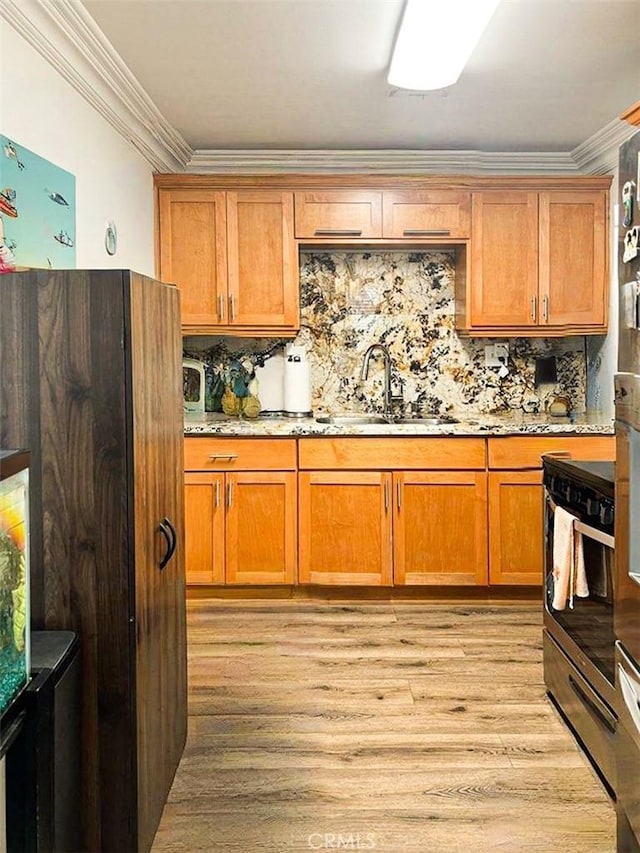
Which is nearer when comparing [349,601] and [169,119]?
[169,119]

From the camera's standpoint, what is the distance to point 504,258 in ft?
15.7

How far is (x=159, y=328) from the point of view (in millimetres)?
2408

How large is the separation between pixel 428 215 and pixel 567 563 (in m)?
2.61

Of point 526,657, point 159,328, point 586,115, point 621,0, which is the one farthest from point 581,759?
point 586,115

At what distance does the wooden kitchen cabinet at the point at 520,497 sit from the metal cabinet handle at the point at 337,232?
1434 millimetres

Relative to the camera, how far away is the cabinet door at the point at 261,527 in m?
4.54

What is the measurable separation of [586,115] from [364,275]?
1.56 m

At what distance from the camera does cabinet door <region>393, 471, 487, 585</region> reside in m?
4.51

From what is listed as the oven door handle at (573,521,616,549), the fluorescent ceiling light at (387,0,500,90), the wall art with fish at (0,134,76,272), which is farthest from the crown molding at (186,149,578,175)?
the oven door handle at (573,521,616,549)

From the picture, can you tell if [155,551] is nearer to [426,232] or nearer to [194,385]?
[194,385]

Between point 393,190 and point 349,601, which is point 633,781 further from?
point 393,190

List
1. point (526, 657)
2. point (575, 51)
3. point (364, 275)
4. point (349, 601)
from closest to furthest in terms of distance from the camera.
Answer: point (575, 51), point (526, 657), point (349, 601), point (364, 275)

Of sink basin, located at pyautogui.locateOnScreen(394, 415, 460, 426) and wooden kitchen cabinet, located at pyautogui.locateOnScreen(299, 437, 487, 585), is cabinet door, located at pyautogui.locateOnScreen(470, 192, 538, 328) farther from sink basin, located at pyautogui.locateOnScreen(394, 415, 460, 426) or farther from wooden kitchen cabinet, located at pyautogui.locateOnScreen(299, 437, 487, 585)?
wooden kitchen cabinet, located at pyautogui.locateOnScreen(299, 437, 487, 585)

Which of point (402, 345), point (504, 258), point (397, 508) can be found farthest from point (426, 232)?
point (397, 508)
